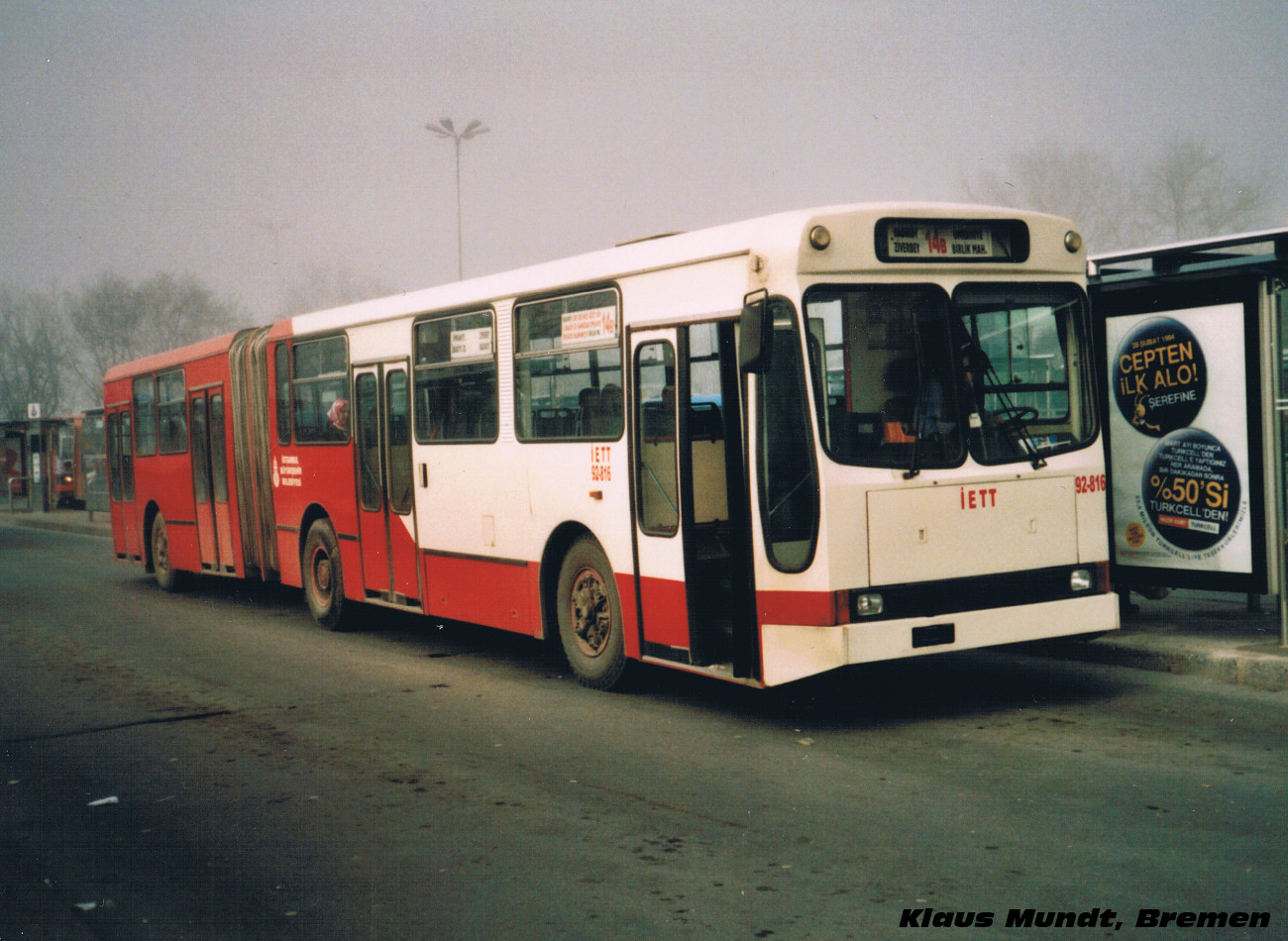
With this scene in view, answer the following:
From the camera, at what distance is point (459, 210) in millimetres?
40625

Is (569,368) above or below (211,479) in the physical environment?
above

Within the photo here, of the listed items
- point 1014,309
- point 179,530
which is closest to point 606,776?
point 1014,309

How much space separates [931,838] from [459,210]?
37.4 m

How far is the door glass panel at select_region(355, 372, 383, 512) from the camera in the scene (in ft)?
37.9

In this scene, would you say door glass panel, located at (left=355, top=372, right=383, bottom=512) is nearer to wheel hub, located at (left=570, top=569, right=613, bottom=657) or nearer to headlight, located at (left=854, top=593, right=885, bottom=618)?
wheel hub, located at (left=570, top=569, right=613, bottom=657)

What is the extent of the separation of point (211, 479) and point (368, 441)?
4.59 meters

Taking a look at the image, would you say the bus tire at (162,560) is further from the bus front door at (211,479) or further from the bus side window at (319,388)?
the bus side window at (319,388)

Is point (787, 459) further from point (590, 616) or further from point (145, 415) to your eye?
point (145, 415)

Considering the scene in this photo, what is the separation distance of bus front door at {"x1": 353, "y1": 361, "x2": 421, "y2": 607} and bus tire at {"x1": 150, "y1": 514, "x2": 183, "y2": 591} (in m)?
6.25

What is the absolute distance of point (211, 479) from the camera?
50.5 feet

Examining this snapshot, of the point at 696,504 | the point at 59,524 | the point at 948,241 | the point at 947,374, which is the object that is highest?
the point at 948,241

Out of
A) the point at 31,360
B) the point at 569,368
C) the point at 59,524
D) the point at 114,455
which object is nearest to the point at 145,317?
the point at 31,360

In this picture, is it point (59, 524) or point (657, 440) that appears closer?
point (657, 440)

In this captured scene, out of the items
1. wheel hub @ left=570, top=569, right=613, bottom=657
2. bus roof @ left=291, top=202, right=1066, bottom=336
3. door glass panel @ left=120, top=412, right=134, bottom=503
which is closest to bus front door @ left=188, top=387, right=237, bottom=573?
door glass panel @ left=120, top=412, right=134, bottom=503
